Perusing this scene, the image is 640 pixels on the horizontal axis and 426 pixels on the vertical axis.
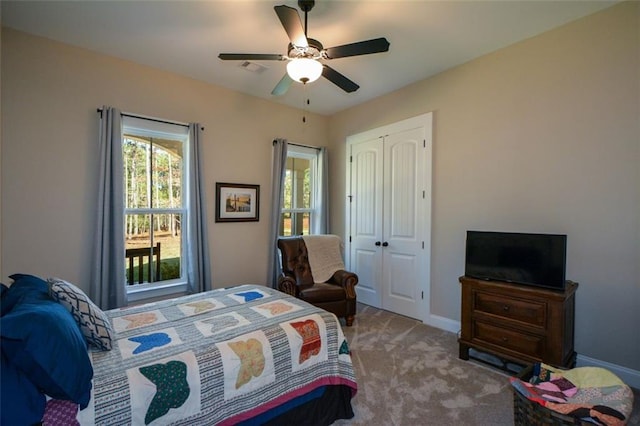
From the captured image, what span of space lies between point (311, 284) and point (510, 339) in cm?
206

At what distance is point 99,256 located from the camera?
9.22 feet

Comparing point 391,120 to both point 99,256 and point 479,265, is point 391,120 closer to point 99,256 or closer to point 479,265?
point 479,265

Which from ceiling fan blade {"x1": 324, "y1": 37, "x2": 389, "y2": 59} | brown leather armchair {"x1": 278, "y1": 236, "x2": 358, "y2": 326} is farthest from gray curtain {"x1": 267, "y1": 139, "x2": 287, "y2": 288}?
ceiling fan blade {"x1": 324, "y1": 37, "x2": 389, "y2": 59}

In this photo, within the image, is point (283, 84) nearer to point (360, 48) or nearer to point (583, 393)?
point (360, 48)

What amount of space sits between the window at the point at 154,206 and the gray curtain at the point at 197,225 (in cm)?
14

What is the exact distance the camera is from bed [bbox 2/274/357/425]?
1.29 meters

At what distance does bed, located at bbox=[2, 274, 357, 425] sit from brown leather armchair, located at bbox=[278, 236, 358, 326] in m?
1.14

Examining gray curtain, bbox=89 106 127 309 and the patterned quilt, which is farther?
gray curtain, bbox=89 106 127 309

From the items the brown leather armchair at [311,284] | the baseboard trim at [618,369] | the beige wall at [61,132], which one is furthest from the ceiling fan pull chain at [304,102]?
the baseboard trim at [618,369]

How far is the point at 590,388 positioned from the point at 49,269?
417cm

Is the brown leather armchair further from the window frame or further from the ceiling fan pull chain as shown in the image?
the ceiling fan pull chain

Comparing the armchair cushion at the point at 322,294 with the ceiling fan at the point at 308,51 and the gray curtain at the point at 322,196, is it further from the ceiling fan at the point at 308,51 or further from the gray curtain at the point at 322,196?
the ceiling fan at the point at 308,51

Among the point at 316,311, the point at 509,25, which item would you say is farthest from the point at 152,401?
the point at 509,25

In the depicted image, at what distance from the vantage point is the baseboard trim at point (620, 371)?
87.9 inches
